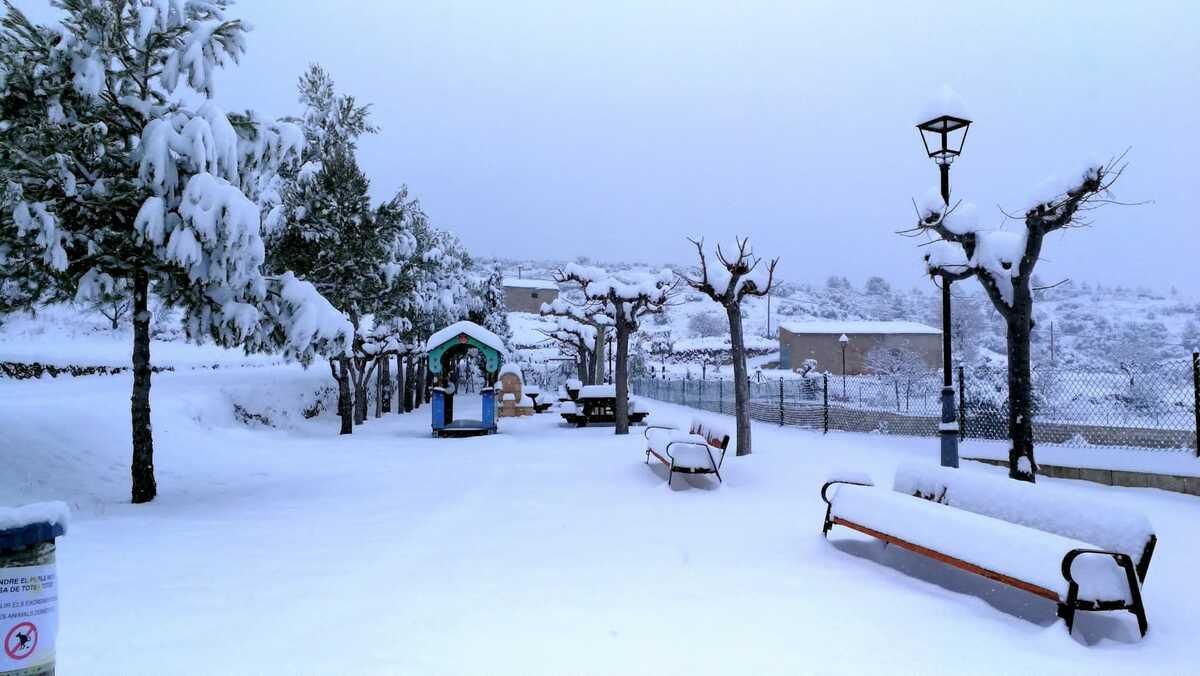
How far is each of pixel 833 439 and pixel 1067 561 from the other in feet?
39.5

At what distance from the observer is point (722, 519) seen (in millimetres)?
8516

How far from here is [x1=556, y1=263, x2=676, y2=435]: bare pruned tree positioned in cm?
2023

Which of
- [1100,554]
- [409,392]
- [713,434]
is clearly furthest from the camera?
[409,392]

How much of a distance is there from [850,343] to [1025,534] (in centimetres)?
5977

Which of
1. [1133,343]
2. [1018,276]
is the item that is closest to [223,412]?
[1018,276]

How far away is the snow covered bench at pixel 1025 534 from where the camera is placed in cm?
464

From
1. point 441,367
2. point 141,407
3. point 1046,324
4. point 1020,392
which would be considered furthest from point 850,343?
point 141,407

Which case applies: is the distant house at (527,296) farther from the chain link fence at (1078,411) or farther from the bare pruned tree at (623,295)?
the chain link fence at (1078,411)

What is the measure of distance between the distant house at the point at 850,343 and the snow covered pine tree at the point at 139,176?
54.9m

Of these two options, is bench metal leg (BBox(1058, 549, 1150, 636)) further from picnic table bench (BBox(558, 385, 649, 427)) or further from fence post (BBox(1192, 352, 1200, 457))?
picnic table bench (BBox(558, 385, 649, 427))

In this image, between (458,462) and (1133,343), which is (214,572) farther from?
(1133,343)

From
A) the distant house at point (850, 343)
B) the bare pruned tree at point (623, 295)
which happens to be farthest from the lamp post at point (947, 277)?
the distant house at point (850, 343)

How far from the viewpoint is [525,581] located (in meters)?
5.95

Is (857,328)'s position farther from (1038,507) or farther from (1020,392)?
(1038,507)
